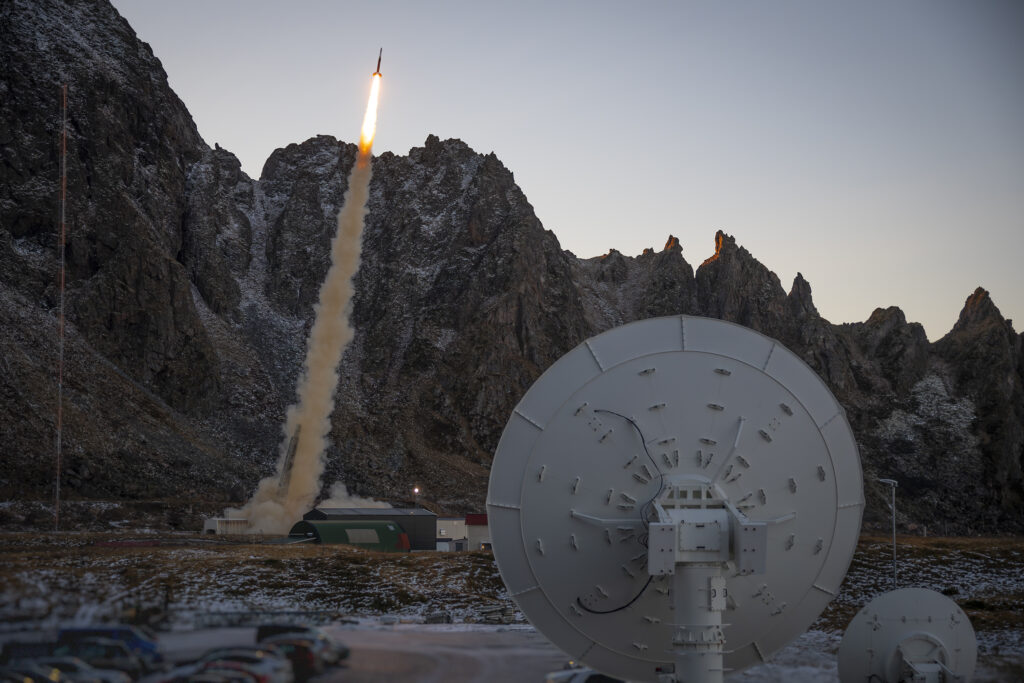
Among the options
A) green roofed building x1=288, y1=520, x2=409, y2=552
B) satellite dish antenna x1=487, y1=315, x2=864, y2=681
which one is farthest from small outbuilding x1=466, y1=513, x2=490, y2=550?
satellite dish antenna x1=487, y1=315, x2=864, y2=681

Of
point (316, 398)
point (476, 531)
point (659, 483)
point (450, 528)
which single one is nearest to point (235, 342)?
point (316, 398)

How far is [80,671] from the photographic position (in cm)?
1970

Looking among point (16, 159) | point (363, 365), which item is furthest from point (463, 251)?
point (16, 159)

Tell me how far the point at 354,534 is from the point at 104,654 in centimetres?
5296

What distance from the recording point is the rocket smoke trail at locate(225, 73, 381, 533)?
298 ft

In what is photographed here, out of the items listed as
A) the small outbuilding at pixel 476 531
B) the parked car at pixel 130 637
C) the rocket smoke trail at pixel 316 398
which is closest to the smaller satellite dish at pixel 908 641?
the parked car at pixel 130 637

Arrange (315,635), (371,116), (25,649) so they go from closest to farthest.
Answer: (25,649) → (315,635) → (371,116)

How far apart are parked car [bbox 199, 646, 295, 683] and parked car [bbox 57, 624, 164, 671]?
1.09 meters

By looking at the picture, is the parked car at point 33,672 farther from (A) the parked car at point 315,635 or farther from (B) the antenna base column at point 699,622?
(B) the antenna base column at point 699,622

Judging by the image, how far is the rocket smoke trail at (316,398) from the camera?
90.9 metres

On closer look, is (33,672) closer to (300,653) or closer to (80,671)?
(80,671)

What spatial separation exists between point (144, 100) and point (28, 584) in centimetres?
16261

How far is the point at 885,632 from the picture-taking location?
2364 cm

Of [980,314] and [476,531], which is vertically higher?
[980,314]
